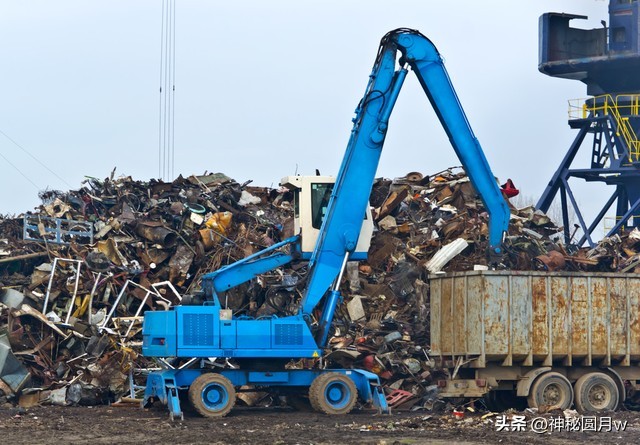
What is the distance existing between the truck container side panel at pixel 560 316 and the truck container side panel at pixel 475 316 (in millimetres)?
1376

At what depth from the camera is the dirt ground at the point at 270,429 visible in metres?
16.2

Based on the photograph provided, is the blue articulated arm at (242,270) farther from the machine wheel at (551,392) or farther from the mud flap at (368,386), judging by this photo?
the machine wheel at (551,392)

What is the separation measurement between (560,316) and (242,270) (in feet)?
19.4

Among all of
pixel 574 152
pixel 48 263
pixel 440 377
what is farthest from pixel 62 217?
pixel 574 152

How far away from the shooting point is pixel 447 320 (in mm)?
20547

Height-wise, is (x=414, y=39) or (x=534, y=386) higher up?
(x=414, y=39)

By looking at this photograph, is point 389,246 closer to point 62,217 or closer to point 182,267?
point 182,267

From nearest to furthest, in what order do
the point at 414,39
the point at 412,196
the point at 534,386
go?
the point at 534,386
the point at 414,39
the point at 412,196

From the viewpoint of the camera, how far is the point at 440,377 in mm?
22656

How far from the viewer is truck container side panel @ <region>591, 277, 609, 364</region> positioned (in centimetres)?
2016

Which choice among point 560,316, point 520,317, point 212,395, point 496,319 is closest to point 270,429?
point 212,395

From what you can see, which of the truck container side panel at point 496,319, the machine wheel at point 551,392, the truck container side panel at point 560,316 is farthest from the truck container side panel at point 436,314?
the truck container side panel at point 560,316

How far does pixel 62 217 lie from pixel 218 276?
26.7ft

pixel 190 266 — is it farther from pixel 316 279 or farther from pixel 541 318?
pixel 541 318
